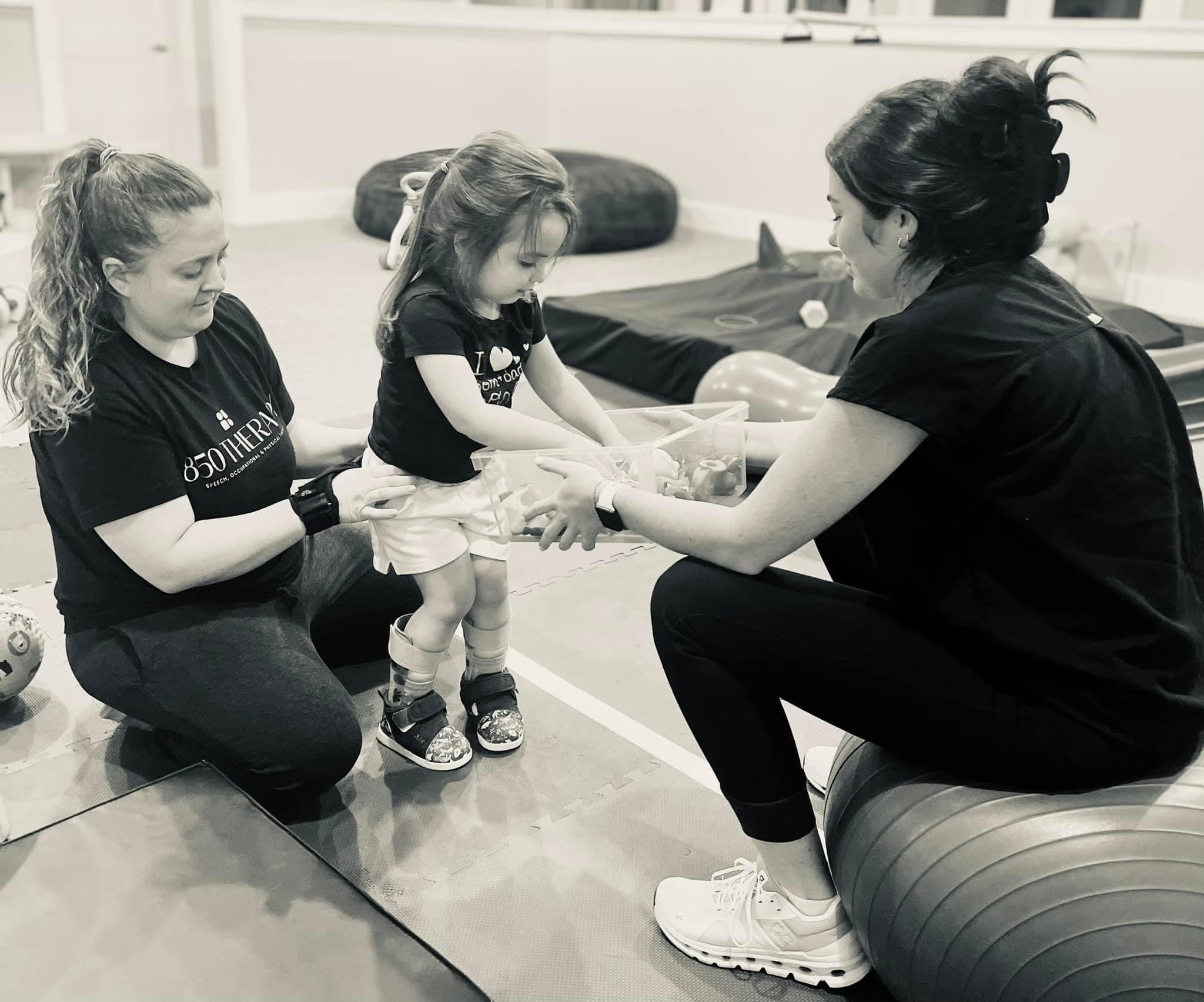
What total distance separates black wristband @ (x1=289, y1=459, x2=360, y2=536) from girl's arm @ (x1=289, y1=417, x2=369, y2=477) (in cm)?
36

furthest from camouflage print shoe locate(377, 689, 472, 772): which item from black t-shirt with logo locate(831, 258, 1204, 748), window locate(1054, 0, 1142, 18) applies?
window locate(1054, 0, 1142, 18)

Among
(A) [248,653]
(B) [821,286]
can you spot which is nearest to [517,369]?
(A) [248,653]

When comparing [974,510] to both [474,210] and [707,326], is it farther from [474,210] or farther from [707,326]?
[707,326]

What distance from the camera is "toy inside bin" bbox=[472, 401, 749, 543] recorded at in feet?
5.92

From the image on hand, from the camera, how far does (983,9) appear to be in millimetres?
5949

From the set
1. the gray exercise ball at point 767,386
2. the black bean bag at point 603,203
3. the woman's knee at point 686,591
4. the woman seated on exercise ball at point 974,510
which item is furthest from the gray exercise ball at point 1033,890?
the black bean bag at point 603,203

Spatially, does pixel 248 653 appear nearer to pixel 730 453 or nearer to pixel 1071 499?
pixel 730 453

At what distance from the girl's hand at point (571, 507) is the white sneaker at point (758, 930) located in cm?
51

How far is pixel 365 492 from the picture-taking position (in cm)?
181

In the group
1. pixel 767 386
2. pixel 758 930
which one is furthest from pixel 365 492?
pixel 767 386

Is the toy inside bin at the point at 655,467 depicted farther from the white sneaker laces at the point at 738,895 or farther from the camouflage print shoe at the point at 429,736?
the white sneaker laces at the point at 738,895

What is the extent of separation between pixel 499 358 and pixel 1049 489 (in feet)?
3.06

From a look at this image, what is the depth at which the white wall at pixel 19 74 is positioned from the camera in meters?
6.02

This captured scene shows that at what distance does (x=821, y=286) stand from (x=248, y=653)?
3.20m
